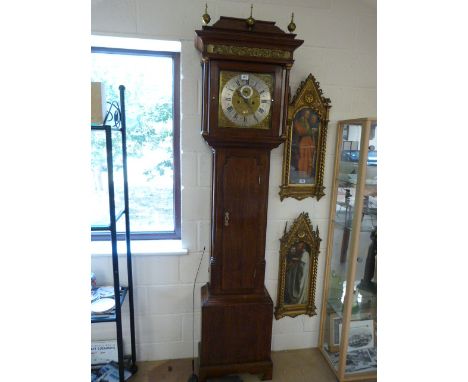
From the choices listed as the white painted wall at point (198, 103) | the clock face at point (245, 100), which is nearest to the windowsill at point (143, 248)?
the white painted wall at point (198, 103)

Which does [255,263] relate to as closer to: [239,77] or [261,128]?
[261,128]

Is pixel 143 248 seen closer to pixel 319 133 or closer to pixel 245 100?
pixel 245 100

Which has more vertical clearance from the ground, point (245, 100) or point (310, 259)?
A: point (245, 100)

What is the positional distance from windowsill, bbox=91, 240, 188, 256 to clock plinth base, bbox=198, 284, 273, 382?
31 centimetres

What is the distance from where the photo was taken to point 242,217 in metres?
1.50

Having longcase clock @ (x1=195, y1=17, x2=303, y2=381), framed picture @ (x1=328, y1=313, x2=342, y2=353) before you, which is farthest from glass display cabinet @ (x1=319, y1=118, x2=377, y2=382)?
longcase clock @ (x1=195, y1=17, x2=303, y2=381)

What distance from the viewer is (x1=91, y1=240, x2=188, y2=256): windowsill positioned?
1642mm

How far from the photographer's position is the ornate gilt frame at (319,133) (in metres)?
1.63

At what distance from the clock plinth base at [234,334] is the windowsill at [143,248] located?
0.31 meters

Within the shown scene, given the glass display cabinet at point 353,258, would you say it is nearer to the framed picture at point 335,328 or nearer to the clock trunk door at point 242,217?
the framed picture at point 335,328

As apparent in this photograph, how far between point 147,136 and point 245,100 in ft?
2.21

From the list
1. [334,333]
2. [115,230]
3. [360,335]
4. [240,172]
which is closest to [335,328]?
[334,333]
